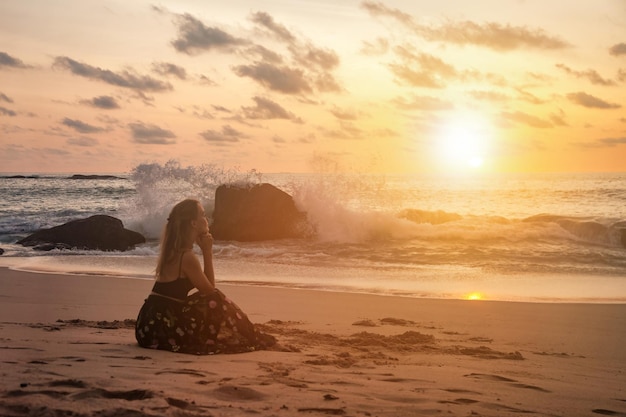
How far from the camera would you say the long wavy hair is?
6.15m

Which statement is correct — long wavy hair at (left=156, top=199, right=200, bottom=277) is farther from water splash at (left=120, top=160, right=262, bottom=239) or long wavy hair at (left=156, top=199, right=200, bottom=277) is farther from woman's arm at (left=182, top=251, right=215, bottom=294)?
water splash at (left=120, top=160, right=262, bottom=239)

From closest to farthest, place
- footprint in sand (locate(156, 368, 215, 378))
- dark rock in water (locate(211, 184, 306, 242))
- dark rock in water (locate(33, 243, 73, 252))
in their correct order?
footprint in sand (locate(156, 368, 215, 378)) → dark rock in water (locate(33, 243, 73, 252)) → dark rock in water (locate(211, 184, 306, 242))

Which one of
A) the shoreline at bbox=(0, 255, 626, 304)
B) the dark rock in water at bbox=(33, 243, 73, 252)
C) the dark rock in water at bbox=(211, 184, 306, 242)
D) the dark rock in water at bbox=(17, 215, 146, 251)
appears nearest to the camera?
the shoreline at bbox=(0, 255, 626, 304)

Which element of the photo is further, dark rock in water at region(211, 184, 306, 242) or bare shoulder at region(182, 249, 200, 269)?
dark rock in water at region(211, 184, 306, 242)

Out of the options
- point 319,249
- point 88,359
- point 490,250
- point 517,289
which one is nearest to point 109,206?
point 319,249

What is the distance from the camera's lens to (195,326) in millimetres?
6012

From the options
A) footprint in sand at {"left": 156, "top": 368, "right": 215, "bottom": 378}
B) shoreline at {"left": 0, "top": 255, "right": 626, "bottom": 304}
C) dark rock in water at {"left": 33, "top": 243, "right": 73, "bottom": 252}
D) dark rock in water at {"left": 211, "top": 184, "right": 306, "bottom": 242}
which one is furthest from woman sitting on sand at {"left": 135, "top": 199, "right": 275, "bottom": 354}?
dark rock in water at {"left": 211, "top": 184, "right": 306, "bottom": 242}

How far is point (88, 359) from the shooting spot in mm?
5352

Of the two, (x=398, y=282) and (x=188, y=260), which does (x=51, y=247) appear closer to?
(x=398, y=282)

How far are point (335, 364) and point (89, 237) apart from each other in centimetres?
1547

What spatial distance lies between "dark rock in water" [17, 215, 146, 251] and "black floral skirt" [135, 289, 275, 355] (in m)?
13.8

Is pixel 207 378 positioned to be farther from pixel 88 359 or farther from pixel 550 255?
pixel 550 255

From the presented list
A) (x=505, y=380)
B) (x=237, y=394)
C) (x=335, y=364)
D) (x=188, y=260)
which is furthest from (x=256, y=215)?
(x=237, y=394)

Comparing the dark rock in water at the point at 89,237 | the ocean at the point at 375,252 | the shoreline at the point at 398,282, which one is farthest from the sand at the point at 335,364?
the dark rock in water at the point at 89,237
